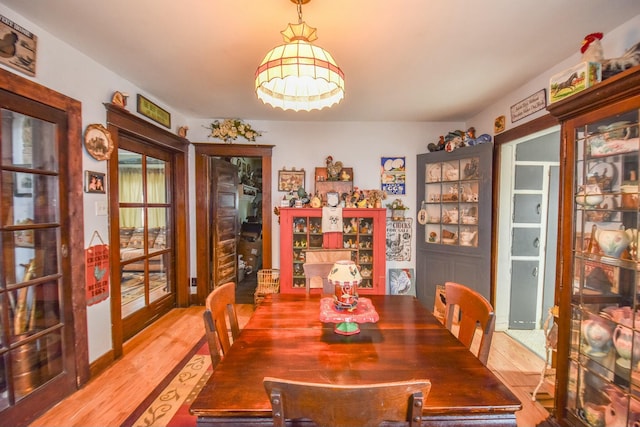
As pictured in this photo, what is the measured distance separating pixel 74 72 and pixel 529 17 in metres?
3.04

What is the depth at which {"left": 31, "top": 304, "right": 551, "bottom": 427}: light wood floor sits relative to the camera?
171cm

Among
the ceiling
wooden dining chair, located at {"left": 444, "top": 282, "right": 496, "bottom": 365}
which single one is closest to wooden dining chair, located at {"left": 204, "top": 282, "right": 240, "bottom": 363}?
wooden dining chair, located at {"left": 444, "top": 282, "right": 496, "bottom": 365}

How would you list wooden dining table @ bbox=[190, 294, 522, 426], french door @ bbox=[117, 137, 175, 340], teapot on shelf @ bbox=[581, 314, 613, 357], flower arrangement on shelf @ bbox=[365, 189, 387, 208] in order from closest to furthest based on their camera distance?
wooden dining table @ bbox=[190, 294, 522, 426] < teapot on shelf @ bbox=[581, 314, 613, 357] < french door @ bbox=[117, 137, 175, 340] < flower arrangement on shelf @ bbox=[365, 189, 387, 208]

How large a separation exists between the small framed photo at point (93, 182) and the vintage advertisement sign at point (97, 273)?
0.45m

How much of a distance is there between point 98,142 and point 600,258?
135 inches

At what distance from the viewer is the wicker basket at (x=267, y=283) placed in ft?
11.0

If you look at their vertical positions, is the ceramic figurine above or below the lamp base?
above

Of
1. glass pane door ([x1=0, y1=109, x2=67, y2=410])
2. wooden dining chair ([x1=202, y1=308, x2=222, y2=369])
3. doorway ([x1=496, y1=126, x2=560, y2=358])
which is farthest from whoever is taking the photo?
doorway ([x1=496, y1=126, x2=560, y2=358])

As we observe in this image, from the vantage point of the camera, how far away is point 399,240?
3586mm

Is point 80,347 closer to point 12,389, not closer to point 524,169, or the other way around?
point 12,389

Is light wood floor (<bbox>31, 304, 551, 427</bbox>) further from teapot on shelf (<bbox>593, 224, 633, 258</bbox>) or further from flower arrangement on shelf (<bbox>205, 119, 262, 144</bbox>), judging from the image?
flower arrangement on shelf (<bbox>205, 119, 262, 144</bbox>)

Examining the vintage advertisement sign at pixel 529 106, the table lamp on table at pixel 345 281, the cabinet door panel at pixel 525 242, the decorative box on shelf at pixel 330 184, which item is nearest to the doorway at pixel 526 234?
the cabinet door panel at pixel 525 242

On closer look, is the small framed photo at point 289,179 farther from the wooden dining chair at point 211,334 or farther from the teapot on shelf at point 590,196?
the teapot on shelf at point 590,196

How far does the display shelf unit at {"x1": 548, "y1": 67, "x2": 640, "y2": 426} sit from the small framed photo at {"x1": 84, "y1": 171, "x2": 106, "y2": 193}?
3202 millimetres
